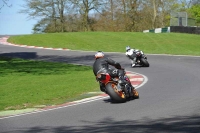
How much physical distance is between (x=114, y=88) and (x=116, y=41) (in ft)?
103

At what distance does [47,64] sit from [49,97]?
11.4 meters

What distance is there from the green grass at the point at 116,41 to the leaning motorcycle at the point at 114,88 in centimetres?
2474

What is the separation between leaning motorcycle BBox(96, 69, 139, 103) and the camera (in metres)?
11.5

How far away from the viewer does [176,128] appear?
8.01 metres

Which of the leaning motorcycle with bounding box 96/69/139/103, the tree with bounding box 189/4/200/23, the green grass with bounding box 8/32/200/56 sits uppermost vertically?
the tree with bounding box 189/4/200/23

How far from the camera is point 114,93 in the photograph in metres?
11.5

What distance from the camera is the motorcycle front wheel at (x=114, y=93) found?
1149 centimetres

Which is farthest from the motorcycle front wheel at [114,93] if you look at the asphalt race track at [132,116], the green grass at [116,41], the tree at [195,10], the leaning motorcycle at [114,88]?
the tree at [195,10]

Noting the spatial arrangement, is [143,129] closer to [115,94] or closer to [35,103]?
[115,94]

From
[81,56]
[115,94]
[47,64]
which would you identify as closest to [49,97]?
[115,94]

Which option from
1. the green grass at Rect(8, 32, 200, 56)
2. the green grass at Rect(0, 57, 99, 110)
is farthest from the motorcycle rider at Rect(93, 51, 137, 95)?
the green grass at Rect(8, 32, 200, 56)

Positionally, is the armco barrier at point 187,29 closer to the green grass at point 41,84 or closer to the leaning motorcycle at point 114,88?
the green grass at point 41,84

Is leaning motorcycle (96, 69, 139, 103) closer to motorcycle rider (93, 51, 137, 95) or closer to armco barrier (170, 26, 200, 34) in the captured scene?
motorcycle rider (93, 51, 137, 95)

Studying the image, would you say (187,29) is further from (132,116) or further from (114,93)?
(132,116)
